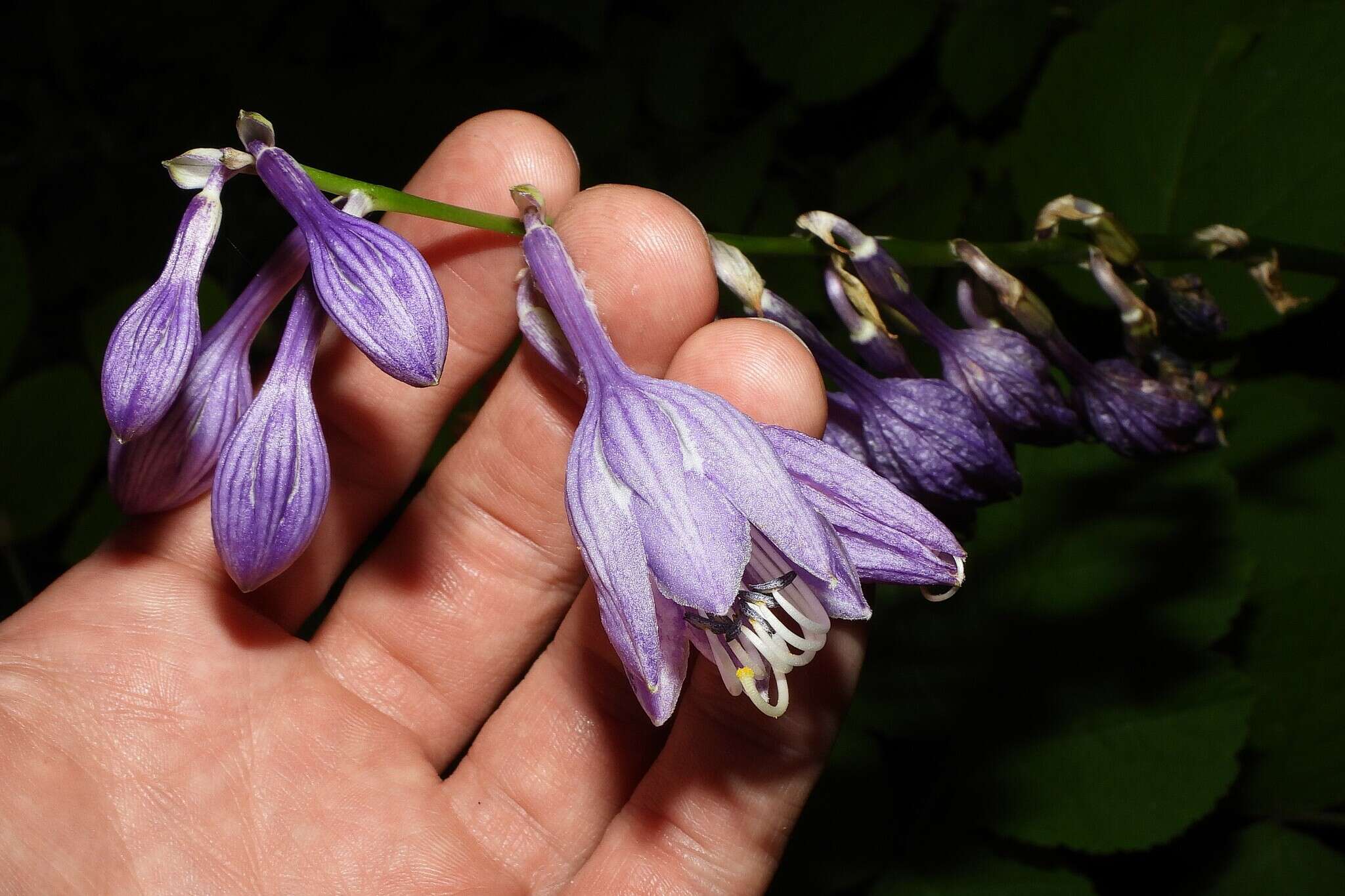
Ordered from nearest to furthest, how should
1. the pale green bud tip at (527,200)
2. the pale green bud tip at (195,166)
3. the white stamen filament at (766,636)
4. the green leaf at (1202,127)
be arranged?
the white stamen filament at (766,636) < the pale green bud tip at (195,166) < the pale green bud tip at (527,200) < the green leaf at (1202,127)

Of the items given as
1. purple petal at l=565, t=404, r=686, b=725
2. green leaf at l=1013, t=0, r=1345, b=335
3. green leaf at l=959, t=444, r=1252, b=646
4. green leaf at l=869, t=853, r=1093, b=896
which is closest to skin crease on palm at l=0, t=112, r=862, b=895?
purple petal at l=565, t=404, r=686, b=725

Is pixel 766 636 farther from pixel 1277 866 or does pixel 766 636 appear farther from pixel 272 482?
pixel 1277 866

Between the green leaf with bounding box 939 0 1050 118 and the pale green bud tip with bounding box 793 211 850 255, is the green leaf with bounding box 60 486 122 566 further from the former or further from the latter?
the green leaf with bounding box 939 0 1050 118

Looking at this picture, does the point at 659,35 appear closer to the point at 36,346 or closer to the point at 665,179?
the point at 665,179

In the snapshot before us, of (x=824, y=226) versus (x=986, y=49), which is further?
(x=986, y=49)

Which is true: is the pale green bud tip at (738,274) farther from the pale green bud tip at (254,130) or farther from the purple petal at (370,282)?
the pale green bud tip at (254,130)

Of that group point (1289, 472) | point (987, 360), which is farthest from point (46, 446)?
point (1289, 472)

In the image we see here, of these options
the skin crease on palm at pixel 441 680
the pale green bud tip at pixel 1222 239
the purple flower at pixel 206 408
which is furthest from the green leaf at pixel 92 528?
the pale green bud tip at pixel 1222 239
